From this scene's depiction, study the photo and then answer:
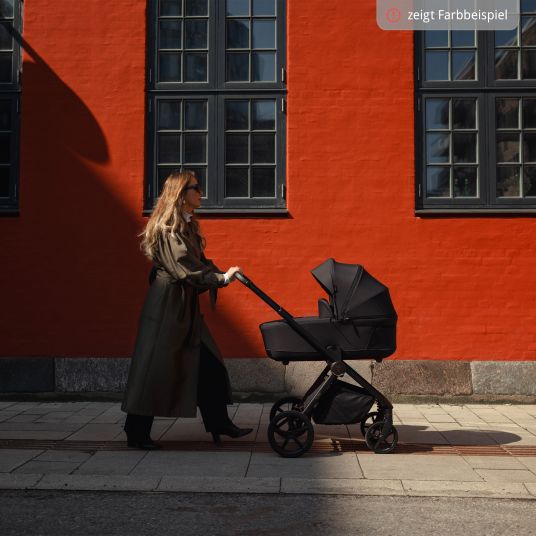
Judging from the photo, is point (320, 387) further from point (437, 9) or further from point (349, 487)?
point (437, 9)

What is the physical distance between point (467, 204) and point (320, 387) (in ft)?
11.7

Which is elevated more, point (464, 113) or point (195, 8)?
point (195, 8)

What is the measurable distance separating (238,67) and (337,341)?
13.7 feet

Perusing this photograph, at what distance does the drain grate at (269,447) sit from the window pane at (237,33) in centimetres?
454

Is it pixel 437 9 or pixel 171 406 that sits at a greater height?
pixel 437 9

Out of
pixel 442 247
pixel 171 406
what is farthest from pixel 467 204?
pixel 171 406

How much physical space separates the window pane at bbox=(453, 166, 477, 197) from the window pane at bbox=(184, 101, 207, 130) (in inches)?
109

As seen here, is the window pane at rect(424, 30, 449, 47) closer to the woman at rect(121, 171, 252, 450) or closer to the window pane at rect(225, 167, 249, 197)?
the window pane at rect(225, 167, 249, 197)

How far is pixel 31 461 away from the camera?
5273 millimetres

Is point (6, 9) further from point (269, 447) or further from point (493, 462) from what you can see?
point (493, 462)

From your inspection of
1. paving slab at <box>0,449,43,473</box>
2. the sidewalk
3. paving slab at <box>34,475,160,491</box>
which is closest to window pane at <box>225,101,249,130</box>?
the sidewalk

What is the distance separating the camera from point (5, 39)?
864 cm

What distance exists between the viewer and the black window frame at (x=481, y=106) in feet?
27.0

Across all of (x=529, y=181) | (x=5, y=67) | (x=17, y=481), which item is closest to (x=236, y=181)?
(x=5, y=67)
